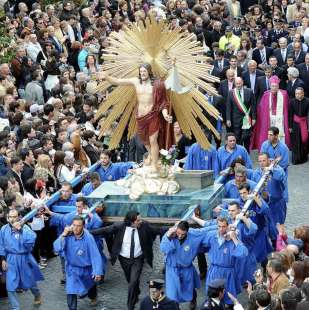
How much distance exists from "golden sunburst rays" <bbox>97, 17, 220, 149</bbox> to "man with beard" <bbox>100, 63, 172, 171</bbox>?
223 mm

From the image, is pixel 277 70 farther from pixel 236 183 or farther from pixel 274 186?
pixel 236 183

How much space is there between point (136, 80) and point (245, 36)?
1071 centimetres

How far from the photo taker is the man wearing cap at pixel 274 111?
24.6 m

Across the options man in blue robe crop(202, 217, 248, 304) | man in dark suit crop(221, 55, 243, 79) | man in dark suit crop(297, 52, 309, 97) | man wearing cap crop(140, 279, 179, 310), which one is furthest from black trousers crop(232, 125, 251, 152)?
man wearing cap crop(140, 279, 179, 310)

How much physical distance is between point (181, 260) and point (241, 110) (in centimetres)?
793

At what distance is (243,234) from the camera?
17.6m

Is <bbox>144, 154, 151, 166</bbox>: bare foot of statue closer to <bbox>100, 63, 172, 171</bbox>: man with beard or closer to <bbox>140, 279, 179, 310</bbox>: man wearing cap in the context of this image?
<bbox>100, 63, 172, 171</bbox>: man with beard

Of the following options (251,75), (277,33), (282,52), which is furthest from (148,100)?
(277,33)

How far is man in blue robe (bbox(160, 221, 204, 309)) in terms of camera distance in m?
17.1

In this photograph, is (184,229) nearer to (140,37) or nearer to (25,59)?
(140,37)

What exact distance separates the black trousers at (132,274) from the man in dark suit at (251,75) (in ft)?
29.8

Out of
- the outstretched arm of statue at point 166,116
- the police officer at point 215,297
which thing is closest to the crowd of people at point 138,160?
the police officer at point 215,297

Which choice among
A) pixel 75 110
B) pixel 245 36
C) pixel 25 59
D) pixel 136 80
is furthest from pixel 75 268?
pixel 245 36

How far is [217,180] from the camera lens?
1973cm
